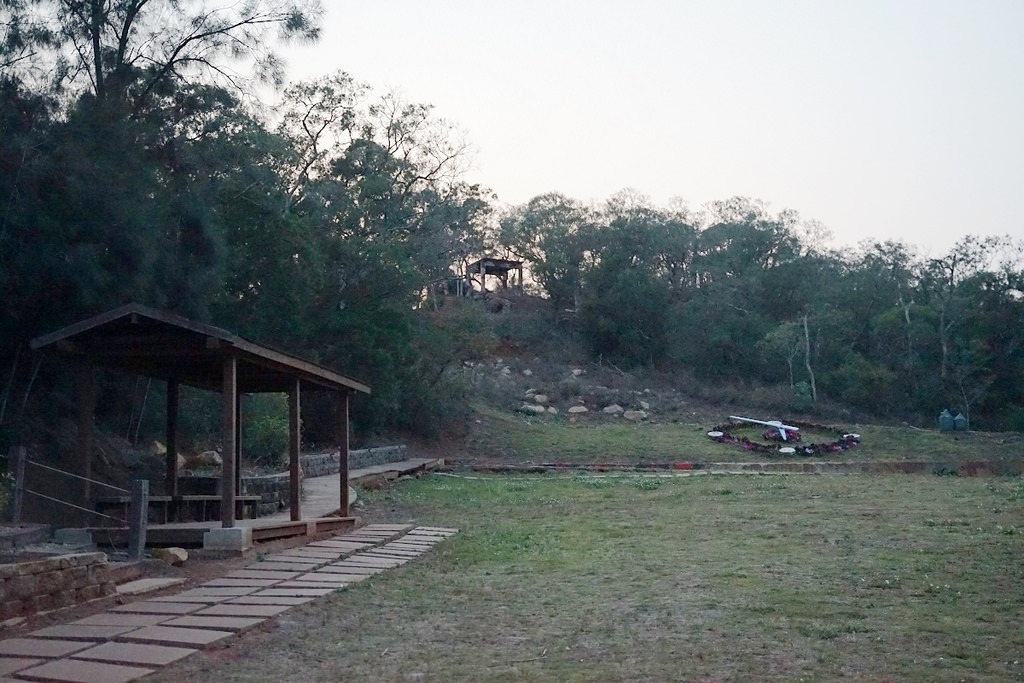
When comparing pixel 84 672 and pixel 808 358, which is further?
pixel 808 358

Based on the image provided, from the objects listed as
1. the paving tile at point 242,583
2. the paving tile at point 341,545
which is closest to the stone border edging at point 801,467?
the paving tile at point 341,545

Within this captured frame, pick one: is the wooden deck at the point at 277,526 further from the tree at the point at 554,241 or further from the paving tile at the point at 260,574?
the tree at the point at 554,241

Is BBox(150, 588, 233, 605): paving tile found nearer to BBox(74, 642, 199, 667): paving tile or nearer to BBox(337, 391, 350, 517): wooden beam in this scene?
BBox(74, 642, 199, 667): paving tile

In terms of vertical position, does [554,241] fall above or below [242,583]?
above

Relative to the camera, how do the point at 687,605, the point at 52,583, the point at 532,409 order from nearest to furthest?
1. the point at 52,583
2. the point at 687,605
3. the point at 532,409

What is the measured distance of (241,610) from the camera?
728 centimetres

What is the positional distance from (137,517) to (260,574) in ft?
3.89

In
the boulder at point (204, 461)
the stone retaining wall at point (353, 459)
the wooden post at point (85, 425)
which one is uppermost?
the wooden post at point (85, 425)

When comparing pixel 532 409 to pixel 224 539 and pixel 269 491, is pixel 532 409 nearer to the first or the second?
pixel 269 491

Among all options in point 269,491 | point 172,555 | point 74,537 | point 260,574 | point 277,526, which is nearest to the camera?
point 260,574

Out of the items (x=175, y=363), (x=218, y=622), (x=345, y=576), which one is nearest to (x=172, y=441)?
(x=175, y=363)

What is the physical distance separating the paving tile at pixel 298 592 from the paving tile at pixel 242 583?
0.72 feet

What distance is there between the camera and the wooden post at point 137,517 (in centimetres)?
898

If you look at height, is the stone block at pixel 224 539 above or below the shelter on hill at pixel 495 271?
below
